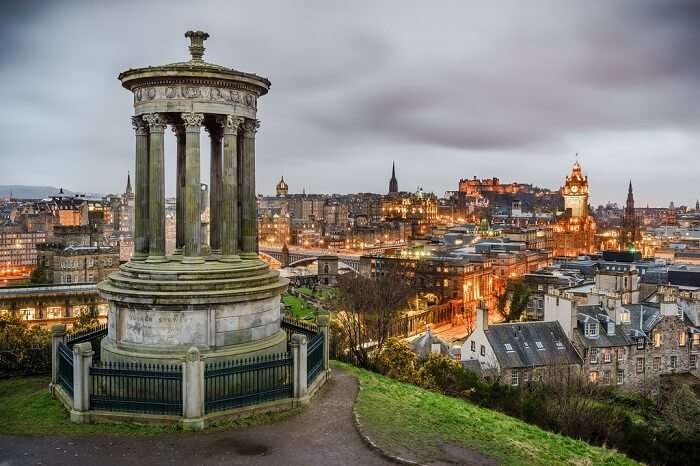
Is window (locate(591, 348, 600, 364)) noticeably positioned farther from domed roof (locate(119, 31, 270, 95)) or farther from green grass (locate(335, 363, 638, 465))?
domed roof (locate(119, 31, 270, 95))

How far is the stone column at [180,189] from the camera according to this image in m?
21.4

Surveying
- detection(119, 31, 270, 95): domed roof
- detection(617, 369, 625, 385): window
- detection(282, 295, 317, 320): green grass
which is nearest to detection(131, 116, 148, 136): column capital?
detection(119, 31, 270, 95): domed roof

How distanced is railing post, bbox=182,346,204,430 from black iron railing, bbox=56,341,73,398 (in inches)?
152

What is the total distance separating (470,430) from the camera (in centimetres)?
1650

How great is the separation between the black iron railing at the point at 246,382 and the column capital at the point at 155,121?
24.7 feet

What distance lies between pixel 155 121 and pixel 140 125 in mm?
821

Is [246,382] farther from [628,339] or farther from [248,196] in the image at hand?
[628,339]

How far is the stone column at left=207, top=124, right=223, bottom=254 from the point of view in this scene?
21.5 meters

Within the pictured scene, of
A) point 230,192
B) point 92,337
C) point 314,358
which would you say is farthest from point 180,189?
point 314,358

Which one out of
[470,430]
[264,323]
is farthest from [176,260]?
[470,430]

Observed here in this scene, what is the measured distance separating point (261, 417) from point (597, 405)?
59.2 ft

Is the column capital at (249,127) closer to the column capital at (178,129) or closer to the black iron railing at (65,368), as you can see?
the column capital at (178,129)

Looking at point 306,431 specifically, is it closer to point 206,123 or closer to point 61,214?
point 206,123

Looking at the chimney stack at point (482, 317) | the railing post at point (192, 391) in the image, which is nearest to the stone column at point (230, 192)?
the railing post at point (192, 391)
